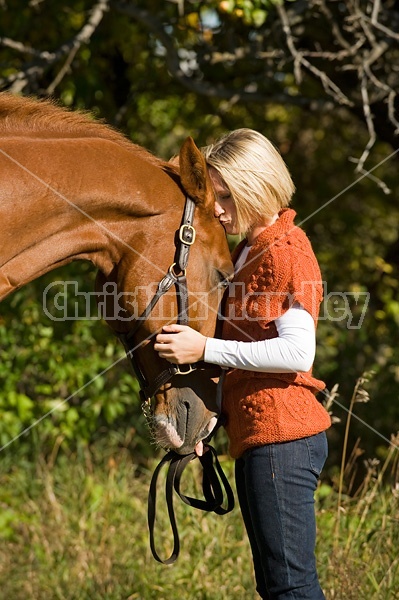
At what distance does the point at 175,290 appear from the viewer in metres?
2.58

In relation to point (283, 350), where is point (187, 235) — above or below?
above

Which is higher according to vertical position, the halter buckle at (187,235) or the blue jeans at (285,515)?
the halter buckle at (187,235)

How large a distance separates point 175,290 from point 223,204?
339 millimetres

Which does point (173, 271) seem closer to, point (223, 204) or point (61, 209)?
point (223, 204)

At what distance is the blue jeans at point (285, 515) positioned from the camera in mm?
2486

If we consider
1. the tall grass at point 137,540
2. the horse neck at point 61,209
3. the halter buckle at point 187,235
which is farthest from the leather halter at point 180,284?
the tall grass at point 137,540

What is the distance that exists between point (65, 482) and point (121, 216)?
301 cm

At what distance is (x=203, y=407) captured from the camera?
264 cm

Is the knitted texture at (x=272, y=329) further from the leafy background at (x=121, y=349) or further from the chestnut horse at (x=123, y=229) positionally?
the leafy background at (x=121, y=349)

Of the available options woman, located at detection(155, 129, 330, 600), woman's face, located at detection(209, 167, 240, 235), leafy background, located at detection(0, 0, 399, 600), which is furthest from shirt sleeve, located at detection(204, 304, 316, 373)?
leafy background, located at detection(0, 0, 399, 600)

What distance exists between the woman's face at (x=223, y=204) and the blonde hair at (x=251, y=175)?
0.10 ft

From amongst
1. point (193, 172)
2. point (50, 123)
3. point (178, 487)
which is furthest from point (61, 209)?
point (178, 487)

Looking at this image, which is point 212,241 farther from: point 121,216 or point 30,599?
point 30,599

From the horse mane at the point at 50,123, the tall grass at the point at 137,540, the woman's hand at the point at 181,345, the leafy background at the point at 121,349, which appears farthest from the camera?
the leafy background at the point at 121,349
